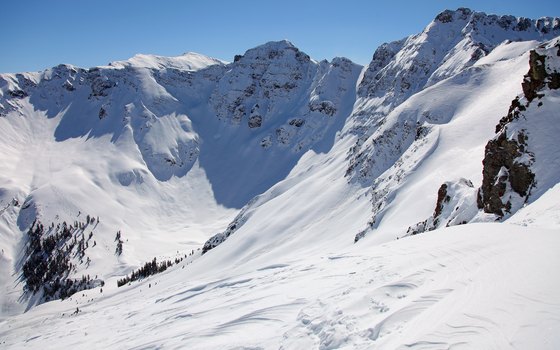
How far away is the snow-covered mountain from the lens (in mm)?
10320

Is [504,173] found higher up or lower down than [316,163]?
lower down

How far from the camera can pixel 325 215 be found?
6819 cm

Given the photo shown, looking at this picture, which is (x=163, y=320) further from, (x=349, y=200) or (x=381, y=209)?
(x=349, y=200)

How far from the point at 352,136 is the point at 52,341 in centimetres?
12611

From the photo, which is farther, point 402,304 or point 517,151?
point 517,151

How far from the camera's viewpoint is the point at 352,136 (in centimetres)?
14075

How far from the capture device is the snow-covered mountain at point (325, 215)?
33.9 ft

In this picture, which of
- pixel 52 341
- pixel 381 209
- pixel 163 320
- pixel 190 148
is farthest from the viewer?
pixel 190 148

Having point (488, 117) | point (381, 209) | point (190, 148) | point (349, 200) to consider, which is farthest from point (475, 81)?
point (190, 148)

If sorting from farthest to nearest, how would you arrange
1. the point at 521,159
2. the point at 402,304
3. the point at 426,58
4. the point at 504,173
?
the point at 426,58, the point at 504,173, the point at 521,159, the point at 402,304

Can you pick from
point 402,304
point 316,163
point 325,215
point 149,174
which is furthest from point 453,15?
point 402,304

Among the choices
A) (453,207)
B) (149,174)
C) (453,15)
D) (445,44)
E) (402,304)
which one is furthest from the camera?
(149,174)

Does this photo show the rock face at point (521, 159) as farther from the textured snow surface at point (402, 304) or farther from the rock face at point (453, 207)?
the textured snow surface at point (402, 304)

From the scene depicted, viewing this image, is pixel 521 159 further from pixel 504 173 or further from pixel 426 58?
pixel 426 58
